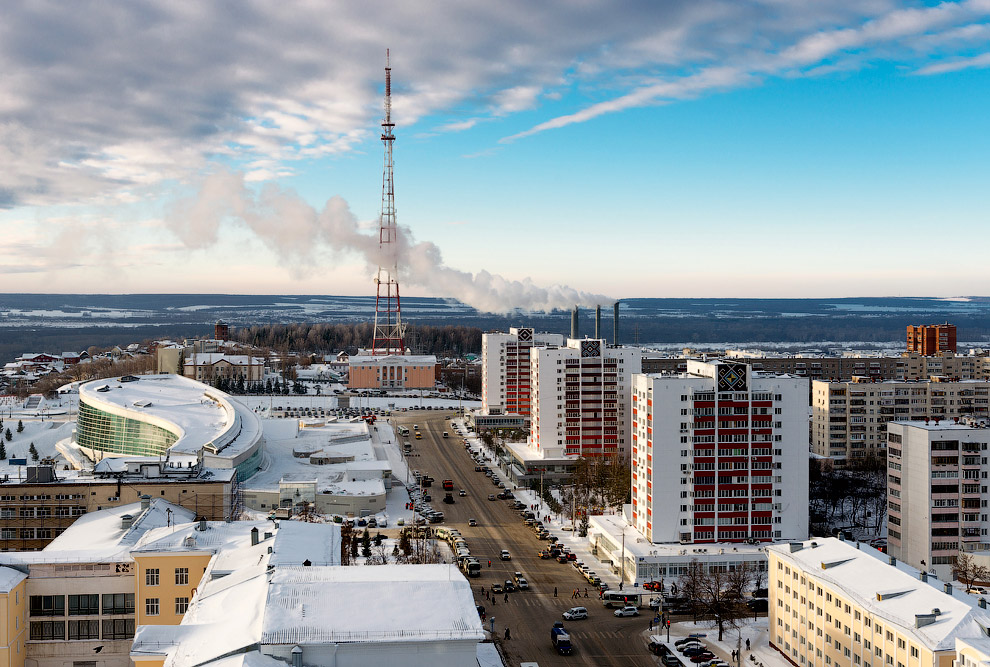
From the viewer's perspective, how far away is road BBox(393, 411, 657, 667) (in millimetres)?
20844

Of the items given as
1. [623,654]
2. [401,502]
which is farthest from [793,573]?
[401,502]

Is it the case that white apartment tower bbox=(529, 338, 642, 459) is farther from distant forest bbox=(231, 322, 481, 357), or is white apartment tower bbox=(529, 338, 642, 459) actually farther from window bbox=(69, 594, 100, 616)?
distant forest bbox=(231, 322, 481, 357)

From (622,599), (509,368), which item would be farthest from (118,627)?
(509,368)

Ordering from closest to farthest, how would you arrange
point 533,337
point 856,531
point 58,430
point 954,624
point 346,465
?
point 954,624 → point 856,531 → point 346,465 → point 58,430 → point 533,337

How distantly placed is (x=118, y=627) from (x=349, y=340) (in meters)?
106

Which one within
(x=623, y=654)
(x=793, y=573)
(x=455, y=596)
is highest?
(x=455, y=596)

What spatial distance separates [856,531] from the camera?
108ft

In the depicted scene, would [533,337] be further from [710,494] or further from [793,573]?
[793,573]

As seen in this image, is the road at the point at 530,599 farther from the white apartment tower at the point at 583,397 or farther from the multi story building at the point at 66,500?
the multi story building at the point at 66,500

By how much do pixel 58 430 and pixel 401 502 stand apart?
23906 mm

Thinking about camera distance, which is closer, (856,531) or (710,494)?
(710,494)

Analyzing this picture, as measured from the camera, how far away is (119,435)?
41938 millimetres

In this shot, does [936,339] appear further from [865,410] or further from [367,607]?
[367,607]

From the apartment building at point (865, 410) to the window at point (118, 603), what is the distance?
34.4 metres
